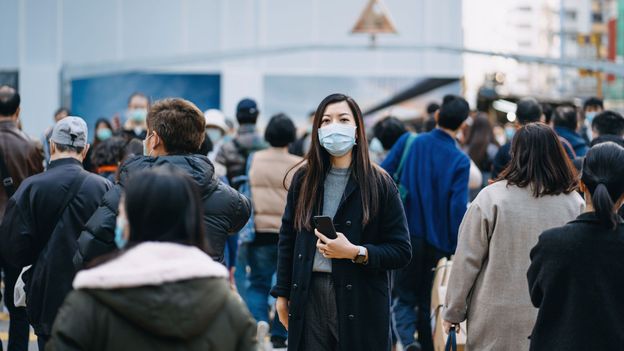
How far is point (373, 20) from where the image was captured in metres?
24.8

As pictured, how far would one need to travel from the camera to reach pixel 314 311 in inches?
212

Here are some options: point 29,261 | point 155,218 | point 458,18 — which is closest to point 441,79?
point 458,18

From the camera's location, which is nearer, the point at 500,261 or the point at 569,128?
the point at 500,261

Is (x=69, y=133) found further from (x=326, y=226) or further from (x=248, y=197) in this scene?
(x=248, y=197)

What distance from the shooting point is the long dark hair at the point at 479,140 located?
36.2 ft

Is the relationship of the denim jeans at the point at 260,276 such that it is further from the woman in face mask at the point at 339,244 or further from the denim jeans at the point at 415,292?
the woman in face mask at the point at 339,244

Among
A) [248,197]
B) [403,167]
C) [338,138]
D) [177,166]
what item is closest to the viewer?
[177,166]

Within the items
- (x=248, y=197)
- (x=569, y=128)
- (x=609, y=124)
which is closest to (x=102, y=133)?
(x=248, y=197)

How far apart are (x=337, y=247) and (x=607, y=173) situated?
139 centimetres

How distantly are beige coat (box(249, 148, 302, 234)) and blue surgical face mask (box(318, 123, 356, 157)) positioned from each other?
3418 mm

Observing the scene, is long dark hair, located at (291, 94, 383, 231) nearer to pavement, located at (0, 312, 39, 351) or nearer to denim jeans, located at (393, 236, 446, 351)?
denim jeans, located at (393, 236, 446, 351)

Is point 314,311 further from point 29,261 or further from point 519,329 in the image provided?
point 29,261

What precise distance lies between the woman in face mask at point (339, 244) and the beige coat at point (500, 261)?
386 mm

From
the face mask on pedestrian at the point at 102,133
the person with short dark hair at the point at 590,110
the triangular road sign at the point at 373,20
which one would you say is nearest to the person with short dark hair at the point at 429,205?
the person with short dark hair at the point at 590,110
